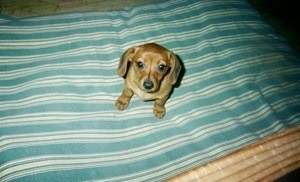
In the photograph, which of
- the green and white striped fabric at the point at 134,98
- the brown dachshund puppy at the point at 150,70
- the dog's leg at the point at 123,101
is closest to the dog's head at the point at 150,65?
the brown dachshund puppy at the point at 150,70

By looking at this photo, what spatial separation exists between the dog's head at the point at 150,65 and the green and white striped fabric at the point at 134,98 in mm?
584

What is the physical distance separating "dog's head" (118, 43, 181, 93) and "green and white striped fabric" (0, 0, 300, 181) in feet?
1.92

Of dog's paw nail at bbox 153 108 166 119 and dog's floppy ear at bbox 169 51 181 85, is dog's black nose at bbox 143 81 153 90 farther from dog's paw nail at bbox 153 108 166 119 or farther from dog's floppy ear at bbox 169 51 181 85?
dog's paw nail at bbox 153 108 166 119

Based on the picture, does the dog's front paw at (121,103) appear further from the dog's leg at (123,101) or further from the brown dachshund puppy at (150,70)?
the brown dachshund puppy at (150,70)

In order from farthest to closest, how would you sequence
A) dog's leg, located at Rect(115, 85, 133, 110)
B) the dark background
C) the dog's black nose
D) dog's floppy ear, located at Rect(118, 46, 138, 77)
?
the dark background < dog's leg, located at Rect(115, 85, 133, 110) < dog's floppy ear, located at Rect(118, 46, 138, 77) < the dog's black nose

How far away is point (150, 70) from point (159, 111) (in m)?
0.62

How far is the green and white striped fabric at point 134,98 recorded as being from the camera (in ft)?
7.86

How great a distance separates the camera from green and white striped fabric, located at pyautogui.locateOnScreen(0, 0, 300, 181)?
239 centimetres

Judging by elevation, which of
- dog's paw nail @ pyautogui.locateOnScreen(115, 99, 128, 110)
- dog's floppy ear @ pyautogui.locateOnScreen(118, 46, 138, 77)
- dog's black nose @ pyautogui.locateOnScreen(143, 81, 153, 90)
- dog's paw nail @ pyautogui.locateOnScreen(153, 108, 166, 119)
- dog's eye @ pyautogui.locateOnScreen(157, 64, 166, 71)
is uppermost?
dog's floppy ear @ pyautogui.locateOnScreen(118, 46, 138, 77)

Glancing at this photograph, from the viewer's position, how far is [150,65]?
228 centimetres

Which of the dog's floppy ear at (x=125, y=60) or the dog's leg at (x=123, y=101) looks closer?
the dog's floppy ear at (x=125, y=60)

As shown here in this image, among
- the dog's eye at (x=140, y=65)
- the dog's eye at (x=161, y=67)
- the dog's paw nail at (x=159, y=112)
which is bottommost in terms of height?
the dog's paw nail at (x=159, y=112)

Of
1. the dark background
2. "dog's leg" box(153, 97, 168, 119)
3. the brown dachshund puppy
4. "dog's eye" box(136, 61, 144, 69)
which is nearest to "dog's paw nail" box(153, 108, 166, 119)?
"dog's leg" box(153, 97, 168, 119)

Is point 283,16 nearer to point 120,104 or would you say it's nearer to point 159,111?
point 159,111
